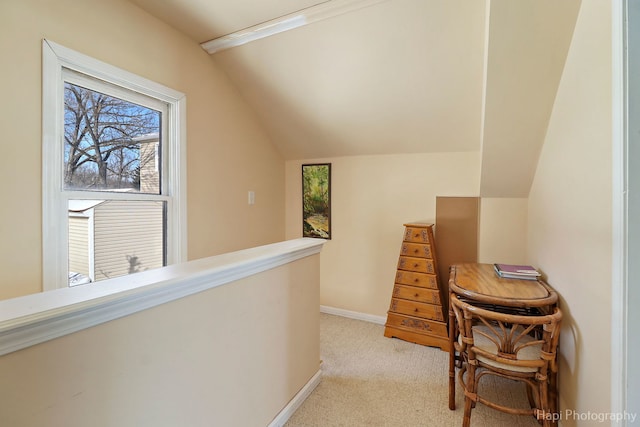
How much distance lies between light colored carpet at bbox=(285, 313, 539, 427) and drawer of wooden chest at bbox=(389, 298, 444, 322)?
258mm

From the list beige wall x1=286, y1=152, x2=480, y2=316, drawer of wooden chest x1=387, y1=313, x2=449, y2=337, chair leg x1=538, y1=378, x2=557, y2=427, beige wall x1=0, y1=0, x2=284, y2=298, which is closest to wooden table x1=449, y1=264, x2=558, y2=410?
chair leg x1=538, y1=378, x2=557, y2=427

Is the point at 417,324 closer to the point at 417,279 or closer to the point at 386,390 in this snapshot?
the point at 417,279

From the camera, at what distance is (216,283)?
1117 millimetres

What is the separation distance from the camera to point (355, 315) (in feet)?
9.82

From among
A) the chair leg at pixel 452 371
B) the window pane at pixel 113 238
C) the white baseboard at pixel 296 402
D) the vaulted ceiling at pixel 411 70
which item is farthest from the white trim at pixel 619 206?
the window pane at pixel 113 238

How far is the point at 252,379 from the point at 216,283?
0.55 meters

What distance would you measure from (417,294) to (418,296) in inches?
0.7

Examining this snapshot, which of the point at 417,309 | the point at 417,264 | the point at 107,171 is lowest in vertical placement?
the point at 417,309

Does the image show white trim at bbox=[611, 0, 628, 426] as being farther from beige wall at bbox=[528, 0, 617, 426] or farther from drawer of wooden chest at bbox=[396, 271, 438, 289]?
drawer of wooden chest at bbox=[396, 271, 438, 289]

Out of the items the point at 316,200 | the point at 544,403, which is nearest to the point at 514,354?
the point at 544,403

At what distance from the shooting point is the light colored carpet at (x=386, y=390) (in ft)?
5.15

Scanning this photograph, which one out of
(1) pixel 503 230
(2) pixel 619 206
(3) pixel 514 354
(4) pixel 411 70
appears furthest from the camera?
(1) pixel 503 230

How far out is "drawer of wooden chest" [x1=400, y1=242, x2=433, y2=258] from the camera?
242cm

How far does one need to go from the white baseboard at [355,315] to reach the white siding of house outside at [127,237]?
182 cm
